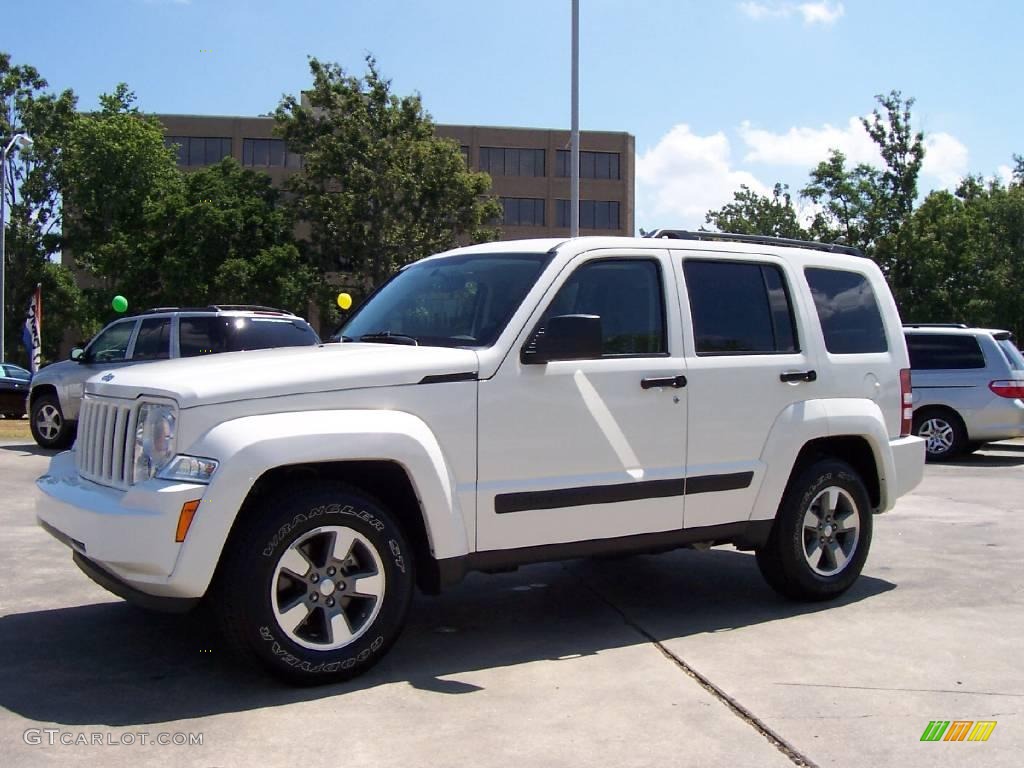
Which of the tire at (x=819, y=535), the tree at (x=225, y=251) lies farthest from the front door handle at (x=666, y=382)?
the tree at (x=225, y=251)

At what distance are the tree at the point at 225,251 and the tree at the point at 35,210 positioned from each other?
10.6 metres

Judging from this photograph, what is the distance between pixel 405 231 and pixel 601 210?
32.8 metres

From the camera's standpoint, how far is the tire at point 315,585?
423 centimetres

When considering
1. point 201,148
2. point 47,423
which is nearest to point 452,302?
point 47,423

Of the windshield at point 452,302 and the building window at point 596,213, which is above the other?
the building window at point 596,213

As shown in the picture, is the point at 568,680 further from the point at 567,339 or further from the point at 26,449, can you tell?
the point at 26,449

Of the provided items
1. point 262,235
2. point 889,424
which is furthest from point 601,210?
point 889,424

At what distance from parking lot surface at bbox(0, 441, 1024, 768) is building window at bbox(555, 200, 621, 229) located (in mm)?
67663

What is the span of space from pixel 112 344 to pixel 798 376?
9961 mm

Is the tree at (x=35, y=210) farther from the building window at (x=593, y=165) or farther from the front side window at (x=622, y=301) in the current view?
the front side window at (x=622, y=301)

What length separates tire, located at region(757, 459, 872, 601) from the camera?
5.89 meters

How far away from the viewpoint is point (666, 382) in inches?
209

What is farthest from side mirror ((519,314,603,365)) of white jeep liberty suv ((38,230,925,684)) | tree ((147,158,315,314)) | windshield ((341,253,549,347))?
tree ((147,158,315,314))

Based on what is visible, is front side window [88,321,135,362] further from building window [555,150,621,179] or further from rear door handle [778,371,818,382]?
building window [555,150,621,179]
